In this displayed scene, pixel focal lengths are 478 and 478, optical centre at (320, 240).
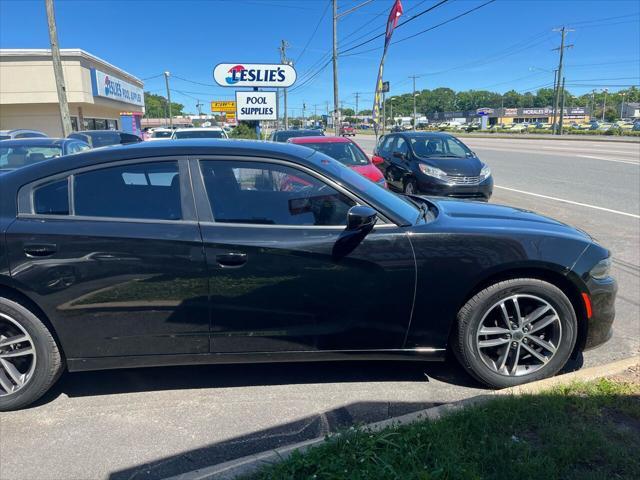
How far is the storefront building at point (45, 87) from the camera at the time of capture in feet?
80.7

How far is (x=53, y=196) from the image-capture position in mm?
3021

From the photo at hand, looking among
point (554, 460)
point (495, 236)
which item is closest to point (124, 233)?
point (495, 236)

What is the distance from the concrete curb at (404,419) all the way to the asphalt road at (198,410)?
A: 0.83 feet

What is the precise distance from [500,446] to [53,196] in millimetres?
2959

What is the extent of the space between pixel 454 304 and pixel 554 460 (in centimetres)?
104

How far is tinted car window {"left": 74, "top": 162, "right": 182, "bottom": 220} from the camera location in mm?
3008

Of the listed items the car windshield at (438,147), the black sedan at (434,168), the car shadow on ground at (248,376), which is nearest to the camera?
the car shadow on ground at (248,376)

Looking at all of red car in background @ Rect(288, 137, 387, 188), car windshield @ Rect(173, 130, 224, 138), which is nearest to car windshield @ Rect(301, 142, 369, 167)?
red car in background @ Rect(288, 137, 387, 188)

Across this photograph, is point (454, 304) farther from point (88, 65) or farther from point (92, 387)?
point (88, 65)

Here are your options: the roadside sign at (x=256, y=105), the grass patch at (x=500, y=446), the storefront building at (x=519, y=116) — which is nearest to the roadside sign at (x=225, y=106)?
the roadside sign at (x=256, y=105)

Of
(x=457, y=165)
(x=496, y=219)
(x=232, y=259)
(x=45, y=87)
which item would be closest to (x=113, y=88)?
(x=45, y=87)

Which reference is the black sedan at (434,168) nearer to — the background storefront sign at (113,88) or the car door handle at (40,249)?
the car door handle at (40,249)

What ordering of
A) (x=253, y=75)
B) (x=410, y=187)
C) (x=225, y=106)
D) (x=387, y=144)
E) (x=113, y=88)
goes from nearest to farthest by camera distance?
(x=410, y=187), (x=387, y=144), (x=253, y=75), (x=113, y=88), (x=225, y=106)

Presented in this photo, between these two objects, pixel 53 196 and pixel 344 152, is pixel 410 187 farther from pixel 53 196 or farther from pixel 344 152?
pixel 53 196
